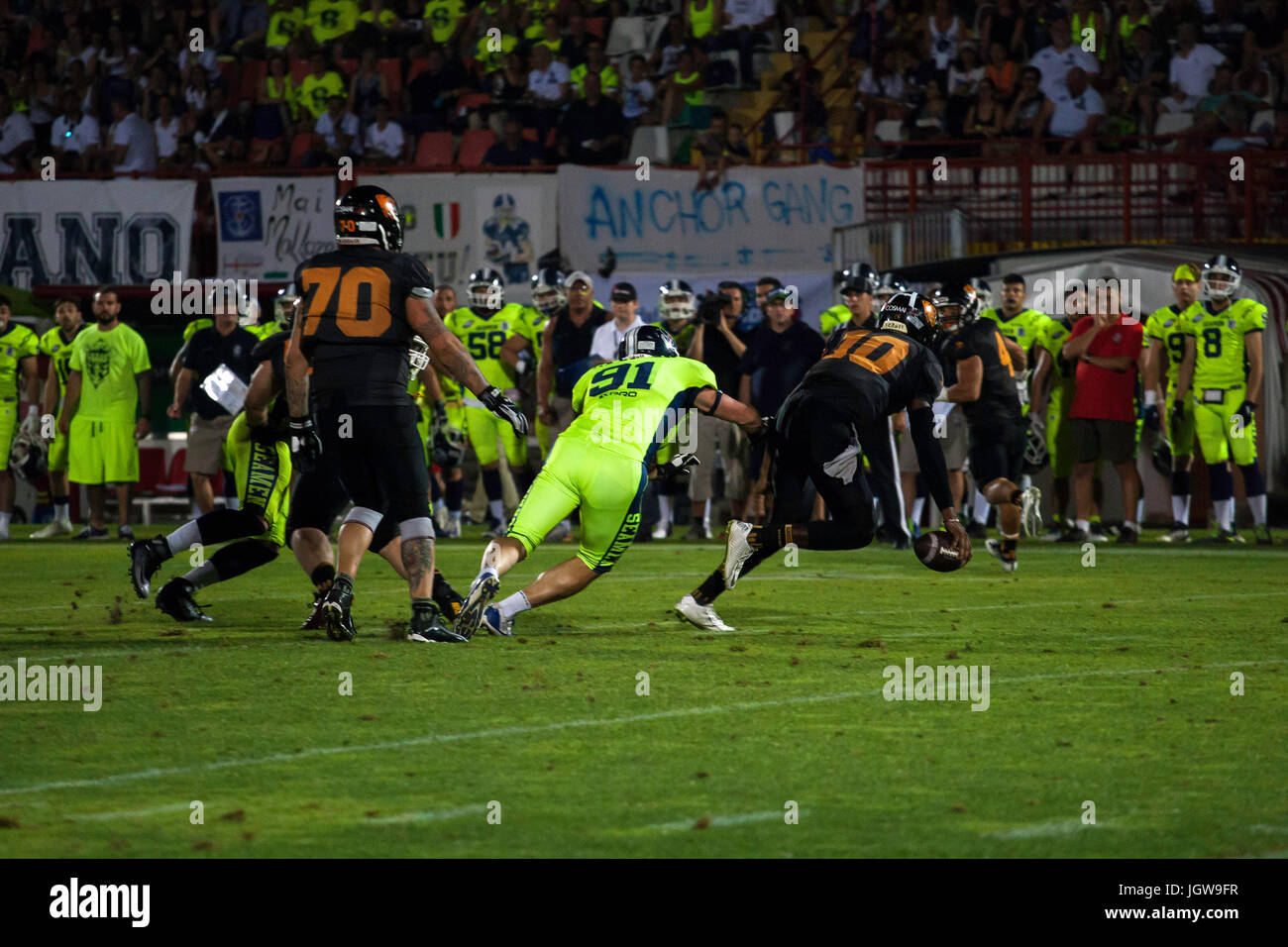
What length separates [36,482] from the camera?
19.7 m

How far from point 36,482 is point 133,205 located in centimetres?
324

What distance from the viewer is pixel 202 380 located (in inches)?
620

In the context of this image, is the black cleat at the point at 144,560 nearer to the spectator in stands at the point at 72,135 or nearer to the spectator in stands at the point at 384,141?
the spectator in stands at the point at 384,141

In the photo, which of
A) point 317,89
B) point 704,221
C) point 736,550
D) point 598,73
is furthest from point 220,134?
point 736,550

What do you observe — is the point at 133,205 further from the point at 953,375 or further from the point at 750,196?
the point at 953,375

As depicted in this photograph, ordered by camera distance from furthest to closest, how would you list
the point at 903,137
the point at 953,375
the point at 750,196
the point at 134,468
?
the point at 903,137 < the point at 750,196 < the point at 134,468 < the point at 953,375

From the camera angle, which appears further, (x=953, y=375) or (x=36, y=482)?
(x=36, y=482)

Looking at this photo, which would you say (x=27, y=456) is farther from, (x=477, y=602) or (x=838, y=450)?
(x=477, y=602)

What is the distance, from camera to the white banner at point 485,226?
19281 mm

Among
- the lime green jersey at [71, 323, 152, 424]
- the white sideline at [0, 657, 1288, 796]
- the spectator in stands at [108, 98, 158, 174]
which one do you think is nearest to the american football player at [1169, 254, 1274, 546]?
the white sideline at [0, 657, 1288, 796]

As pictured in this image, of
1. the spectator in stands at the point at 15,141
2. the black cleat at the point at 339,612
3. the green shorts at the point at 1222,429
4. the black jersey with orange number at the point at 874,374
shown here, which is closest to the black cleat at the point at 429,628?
the black cleat at the point at 339,612

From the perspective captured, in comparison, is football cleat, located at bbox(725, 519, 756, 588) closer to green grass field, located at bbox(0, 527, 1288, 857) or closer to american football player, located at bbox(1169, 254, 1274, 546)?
green grass field, located at bbox(0, 527, 1288, 857)
